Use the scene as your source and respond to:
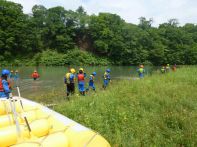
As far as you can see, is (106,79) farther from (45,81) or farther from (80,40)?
(80,40)

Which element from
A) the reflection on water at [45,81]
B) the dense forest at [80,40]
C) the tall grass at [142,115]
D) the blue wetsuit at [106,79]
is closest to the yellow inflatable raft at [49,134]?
the tall grass at [142,115]

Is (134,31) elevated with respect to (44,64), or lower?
elevated

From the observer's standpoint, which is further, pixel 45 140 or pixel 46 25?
pixel 46 25

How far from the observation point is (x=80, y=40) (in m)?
56.4

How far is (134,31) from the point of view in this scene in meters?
57.8

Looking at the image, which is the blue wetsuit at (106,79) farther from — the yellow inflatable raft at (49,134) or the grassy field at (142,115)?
the yellow inflatable raft at (49,134)

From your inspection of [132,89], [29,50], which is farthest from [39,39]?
[132,89]

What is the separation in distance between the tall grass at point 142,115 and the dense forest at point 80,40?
37462 mm

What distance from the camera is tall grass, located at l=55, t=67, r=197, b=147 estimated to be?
4973 millimetres

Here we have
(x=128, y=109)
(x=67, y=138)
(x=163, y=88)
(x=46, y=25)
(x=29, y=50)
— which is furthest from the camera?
(x=46, y=25)

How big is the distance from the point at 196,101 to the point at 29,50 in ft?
143

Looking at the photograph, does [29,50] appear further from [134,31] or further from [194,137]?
[194,137]

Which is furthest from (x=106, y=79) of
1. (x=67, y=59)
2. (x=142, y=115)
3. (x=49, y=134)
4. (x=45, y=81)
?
(x=67, y=59)

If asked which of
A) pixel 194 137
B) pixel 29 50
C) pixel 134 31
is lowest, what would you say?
pixel 194 137
